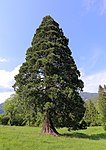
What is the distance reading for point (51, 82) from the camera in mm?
31344

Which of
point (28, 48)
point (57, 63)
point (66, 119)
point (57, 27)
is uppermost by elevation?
point (57, 27)

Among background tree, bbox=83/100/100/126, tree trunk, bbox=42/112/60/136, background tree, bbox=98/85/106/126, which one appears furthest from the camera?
background tree, bbox=83/100/100/126

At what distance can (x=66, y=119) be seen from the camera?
107 ft

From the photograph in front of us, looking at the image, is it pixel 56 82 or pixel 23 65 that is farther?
pixel 23 65

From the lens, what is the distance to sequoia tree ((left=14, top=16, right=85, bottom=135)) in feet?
101

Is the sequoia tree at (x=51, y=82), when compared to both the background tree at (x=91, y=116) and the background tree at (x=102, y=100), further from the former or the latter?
the background tree at (x=91, y=116)

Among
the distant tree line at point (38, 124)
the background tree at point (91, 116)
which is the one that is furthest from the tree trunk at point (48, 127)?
the background tree at point (91, 116)

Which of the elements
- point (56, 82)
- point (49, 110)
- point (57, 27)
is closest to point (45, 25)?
point (57, 27)

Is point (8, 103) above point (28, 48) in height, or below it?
above

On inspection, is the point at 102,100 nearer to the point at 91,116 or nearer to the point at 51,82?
the point at 91,116

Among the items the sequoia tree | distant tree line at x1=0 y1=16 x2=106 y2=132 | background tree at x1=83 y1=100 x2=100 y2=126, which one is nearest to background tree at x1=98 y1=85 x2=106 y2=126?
background tree at x1=83 y1=100 x2=100 y2=126

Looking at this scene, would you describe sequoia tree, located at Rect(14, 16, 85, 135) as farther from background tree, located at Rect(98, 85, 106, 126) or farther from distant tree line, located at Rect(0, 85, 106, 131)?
background tree, located at Rect(98, 85, 106, 126)

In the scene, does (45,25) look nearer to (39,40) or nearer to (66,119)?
(39,40)

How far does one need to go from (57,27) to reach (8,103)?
2319 inches
